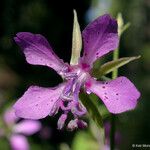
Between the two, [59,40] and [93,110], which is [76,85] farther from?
[59,40]

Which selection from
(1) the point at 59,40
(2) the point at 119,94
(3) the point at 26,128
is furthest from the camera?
(1) the point at 59,40

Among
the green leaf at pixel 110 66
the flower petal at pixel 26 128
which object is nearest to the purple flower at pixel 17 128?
the flower petal at pixel 26 128

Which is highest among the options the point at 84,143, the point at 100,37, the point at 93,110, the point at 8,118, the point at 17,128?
the point at 100,37

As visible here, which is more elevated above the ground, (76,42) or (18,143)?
(76,42)

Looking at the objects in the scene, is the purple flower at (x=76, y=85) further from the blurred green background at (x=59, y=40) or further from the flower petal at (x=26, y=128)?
the blurred green background at (x=59, y=40)

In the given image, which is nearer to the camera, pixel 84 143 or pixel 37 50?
pixel 37 50

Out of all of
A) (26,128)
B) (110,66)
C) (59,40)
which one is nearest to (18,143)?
(26,128)
